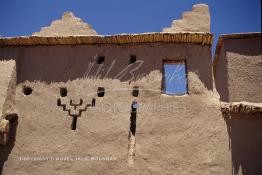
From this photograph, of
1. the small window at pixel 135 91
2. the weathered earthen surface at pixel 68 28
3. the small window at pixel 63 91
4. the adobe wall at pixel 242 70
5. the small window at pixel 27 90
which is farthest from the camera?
the adobe wall at pixel 242 70

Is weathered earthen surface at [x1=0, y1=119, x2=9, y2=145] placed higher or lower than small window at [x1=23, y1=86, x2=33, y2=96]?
lower

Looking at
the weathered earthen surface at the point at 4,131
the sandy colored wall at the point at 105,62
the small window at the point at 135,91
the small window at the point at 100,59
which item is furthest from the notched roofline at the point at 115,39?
the weathered earthen surface at the point at 4,131

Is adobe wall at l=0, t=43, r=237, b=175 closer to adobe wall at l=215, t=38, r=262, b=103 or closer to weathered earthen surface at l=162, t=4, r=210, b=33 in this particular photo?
weathered earthen surface at l=162, t=4, r=210, b=33

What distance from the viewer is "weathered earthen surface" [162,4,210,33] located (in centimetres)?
810

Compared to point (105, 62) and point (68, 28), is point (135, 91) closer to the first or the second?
point (105, 62)

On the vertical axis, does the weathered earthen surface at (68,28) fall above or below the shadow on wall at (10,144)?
above

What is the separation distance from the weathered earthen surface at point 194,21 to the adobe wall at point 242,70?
5.99 feet

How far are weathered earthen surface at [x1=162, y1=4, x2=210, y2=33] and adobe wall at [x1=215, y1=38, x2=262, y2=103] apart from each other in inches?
71.8

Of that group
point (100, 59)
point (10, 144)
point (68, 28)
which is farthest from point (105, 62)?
point (10, 144)

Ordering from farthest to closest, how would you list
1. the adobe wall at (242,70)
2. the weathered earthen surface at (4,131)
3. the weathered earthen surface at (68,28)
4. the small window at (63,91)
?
1. the adobe wall at (242,70)
2. the weathered earthen surface at (68,28)
3. the small window at (63,91)
4. the weathered earthen surface at (4,131)

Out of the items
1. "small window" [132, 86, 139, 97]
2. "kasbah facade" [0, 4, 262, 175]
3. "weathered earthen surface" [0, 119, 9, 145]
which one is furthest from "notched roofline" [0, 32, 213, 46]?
"weathered earthen surface" [0, 119, 9, 145]

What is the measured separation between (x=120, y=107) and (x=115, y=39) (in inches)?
71.1

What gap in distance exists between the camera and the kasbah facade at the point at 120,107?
693 centimetres

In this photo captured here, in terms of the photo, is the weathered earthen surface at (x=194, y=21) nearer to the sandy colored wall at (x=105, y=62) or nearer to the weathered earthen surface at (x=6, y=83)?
the sandy colored wall at (x=105, y=62)
